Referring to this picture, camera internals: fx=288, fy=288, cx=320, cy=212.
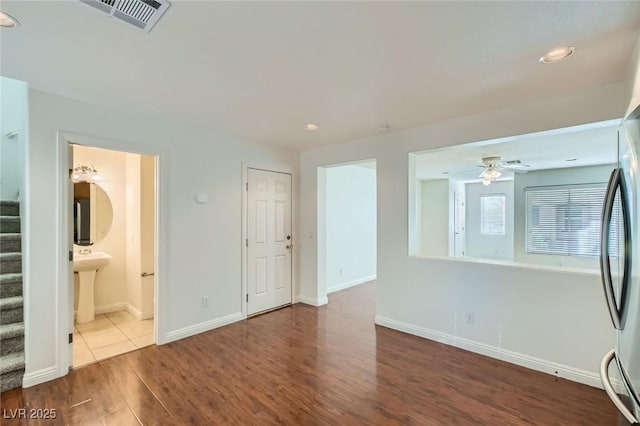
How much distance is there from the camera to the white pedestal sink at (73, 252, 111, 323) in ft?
12.4

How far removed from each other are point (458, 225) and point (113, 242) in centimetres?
760

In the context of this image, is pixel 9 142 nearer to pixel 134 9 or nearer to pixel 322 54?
pixel 134 9

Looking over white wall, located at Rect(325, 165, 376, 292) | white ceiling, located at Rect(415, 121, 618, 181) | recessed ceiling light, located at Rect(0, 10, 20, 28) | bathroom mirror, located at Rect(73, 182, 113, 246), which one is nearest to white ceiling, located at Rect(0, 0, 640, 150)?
recessed ceiling light, located at Rect(0, 10, 20, 28)

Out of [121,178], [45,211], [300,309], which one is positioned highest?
[121,178]

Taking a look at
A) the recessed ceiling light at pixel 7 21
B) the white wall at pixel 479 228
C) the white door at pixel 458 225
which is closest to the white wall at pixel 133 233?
the recessed ceiling light at pixel 7 21

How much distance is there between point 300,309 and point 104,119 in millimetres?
3384

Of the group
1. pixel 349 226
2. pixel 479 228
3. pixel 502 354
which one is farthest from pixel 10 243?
pixel 479 228

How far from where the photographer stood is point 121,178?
4.39m

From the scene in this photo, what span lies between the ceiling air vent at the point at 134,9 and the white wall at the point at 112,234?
3.42m

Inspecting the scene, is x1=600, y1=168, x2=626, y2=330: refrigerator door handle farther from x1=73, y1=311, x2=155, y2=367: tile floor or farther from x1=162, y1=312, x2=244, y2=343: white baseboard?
x1=73, y1=311, x2=155, y2=367: tile floor

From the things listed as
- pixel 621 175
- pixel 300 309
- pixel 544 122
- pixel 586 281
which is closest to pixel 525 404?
pixel 586 281

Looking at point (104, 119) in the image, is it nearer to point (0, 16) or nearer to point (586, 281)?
point (0, 16)

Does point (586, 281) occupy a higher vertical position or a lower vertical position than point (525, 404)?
higher

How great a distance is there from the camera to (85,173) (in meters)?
4.08
